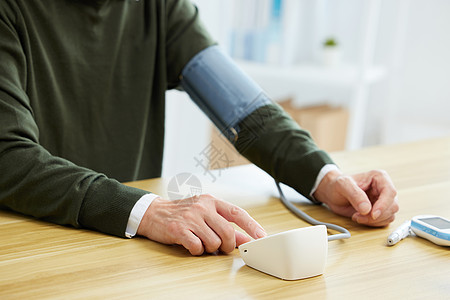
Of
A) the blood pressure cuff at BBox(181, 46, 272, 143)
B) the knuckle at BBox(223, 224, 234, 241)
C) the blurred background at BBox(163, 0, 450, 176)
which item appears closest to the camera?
the knuckle at BBox(223, 224, 234, 241)

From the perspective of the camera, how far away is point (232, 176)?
3.65 feet

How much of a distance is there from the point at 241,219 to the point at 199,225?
62 mm

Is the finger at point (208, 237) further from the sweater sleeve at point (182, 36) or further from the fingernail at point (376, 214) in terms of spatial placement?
the sweater sleeve at point (182, 36)

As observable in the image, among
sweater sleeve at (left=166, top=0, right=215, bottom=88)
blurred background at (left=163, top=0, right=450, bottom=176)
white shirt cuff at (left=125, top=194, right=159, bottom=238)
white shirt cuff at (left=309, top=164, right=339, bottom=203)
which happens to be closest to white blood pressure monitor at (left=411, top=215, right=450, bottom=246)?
white shirt cuff at (left=309, top=164, right=339, bottom=203)

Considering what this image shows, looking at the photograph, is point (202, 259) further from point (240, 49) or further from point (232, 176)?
point (240, 49)

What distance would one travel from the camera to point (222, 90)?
1.20 meters

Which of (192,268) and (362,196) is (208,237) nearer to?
(192,268)

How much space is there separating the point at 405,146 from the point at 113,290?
0.94 meters

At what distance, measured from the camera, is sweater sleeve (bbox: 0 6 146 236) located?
808mm

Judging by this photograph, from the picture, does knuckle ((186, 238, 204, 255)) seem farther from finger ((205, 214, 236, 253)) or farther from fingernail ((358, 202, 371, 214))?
fingernail ((358, 202, 371, 214))

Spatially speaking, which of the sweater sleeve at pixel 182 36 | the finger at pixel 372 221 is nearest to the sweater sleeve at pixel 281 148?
the finger at pixel 372 221

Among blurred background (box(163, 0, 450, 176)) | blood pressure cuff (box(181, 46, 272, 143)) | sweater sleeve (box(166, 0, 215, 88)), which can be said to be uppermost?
sweater sleeve (box(166, 0, 215, 88))

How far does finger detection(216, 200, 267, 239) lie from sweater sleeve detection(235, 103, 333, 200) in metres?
0.25

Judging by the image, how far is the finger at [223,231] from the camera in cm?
75
